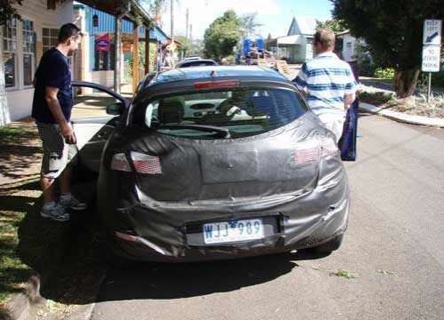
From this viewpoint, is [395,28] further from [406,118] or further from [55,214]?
[55,214]

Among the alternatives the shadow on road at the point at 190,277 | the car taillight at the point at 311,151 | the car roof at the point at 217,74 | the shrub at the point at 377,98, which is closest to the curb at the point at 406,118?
the shrub at the point at 377,98

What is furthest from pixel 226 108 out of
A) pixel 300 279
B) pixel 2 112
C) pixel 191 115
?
pixel 2 112

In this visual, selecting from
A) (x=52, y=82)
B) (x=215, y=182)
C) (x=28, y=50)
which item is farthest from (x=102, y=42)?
(x=215, y=182)

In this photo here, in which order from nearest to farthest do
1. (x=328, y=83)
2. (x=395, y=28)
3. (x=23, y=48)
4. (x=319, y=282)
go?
(x=319, y=282)
(x=328, y=83)
(x=23, y=48)
(x=395, y=28)

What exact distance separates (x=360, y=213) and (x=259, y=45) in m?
44.4

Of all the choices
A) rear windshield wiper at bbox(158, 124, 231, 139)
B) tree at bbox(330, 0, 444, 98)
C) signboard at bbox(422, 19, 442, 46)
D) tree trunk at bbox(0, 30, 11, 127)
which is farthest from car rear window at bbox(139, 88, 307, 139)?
tree at bbox(330, 0, 444, 98)

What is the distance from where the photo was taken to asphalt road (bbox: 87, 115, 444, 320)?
4.17 metres

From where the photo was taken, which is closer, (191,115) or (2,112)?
(191,115)

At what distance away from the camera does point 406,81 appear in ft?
64.3

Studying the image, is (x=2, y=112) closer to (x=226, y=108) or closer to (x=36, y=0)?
(x=36, y=0)

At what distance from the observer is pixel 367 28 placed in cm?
2020

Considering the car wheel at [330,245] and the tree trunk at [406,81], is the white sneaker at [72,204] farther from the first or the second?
the tree trunk at [406,81]

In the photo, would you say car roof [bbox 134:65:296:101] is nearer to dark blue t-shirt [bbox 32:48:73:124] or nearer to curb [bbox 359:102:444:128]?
dark blue t-shirt [bbox 32:48:73:124]

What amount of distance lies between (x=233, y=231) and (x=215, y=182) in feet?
1.20
